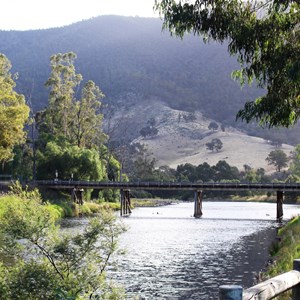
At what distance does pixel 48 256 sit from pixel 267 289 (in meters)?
11.3

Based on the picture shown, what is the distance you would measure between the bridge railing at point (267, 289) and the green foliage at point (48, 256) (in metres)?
8.48

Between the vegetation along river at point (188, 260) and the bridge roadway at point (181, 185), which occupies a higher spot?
the vegetation along river at point (188, 260)

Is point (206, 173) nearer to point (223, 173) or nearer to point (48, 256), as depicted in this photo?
point (223, 173)

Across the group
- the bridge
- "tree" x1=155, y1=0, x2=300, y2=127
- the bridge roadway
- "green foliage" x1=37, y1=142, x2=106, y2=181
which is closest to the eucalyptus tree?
"green foliage" x1=37, y1=142, x2=106, y2=181

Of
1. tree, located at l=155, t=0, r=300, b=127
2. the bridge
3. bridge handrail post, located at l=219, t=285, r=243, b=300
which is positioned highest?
tree, located at l=155, t=0, r=300, b=127

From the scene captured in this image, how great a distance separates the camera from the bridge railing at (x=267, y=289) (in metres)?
6.64

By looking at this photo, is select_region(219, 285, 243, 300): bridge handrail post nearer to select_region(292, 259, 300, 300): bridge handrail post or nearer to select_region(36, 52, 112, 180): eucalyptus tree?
select_region(292, 259, 300, 300): bridge handrail post

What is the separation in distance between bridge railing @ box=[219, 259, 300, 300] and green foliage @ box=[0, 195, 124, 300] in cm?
848

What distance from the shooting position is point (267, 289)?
25.8ft

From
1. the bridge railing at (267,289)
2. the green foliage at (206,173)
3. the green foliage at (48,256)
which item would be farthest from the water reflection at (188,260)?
the green foliage at (206,173)

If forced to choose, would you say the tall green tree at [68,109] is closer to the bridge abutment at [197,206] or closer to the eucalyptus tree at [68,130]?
the eucalyptus tree at [68,130]

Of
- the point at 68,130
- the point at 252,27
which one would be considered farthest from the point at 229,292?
the point at 68,130

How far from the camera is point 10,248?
59.4 ft

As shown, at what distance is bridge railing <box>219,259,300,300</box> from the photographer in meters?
6.64
